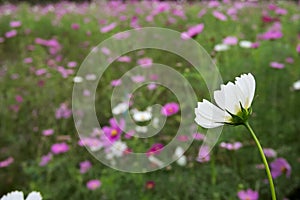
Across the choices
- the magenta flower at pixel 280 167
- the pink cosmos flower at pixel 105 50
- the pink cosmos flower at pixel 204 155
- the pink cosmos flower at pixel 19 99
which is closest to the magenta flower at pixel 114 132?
the pink cosmos flower at pixel 204 155

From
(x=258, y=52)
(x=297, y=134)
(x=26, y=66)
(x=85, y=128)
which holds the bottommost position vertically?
(x=26, y=66)

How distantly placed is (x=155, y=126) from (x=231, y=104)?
3.56 ft

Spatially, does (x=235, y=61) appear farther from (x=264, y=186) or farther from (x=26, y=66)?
(x=26, y=66)

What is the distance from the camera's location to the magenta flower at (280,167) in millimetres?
1208

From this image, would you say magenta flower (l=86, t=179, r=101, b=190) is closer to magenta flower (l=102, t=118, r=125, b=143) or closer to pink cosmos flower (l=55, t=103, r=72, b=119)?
magenta flower (l=102, t=118, r=125, b=143)

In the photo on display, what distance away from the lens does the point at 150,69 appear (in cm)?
209

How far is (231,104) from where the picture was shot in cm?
42

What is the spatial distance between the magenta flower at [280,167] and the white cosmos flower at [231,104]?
2.79 feet

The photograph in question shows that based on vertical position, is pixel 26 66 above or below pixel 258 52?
below

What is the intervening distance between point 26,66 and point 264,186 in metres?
1.62

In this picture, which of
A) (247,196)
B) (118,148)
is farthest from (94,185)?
(247,196)

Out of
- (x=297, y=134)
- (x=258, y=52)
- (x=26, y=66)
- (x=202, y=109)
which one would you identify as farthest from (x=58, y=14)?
(x=202, y=109)

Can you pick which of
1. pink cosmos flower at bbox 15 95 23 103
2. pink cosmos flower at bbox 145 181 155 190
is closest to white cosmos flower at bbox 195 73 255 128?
pink cosmos flower at bbox 145 181 155 190

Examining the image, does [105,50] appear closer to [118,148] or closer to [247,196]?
[118,148]
